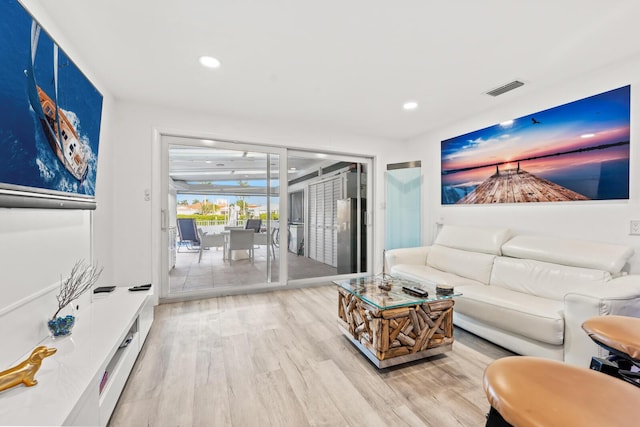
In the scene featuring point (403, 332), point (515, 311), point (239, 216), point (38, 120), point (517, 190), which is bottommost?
point (403, 332)

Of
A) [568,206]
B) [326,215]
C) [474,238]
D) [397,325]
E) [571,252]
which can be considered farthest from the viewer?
[326,215]

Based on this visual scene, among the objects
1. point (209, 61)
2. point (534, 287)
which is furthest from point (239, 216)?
point (534, 287)

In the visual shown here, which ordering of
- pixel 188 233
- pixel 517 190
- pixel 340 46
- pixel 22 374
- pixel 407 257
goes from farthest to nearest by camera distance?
pixel 188 233 → pixel 407 257 → pixel 517 190 → pixel 340 46 → pixel 22 374

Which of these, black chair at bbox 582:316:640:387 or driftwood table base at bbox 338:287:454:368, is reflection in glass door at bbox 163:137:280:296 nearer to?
driftwood table base at bbox 338:287:454:368

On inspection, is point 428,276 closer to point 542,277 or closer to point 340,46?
point 542,277

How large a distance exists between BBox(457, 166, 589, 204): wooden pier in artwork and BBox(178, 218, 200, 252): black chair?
3933 millimetres

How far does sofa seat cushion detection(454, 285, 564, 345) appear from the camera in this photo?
1.83 metres

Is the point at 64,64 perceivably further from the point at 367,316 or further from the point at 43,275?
→ the point at 367,316

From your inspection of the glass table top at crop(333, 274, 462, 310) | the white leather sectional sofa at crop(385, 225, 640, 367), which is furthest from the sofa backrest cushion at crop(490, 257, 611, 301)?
the glass table top at crop(333, 274, 462, 310)

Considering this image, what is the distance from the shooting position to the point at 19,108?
1.34m

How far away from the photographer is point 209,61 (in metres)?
2.34

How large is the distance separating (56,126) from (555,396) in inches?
108

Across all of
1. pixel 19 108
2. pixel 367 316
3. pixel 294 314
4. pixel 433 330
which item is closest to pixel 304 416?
pixel 367 316

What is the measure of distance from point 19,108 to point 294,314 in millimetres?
2628
